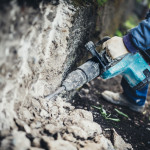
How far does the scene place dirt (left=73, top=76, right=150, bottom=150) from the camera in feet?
6.64

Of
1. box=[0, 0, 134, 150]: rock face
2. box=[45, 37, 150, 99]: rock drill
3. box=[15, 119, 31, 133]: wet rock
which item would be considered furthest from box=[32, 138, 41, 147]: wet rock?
box=[45, 37, 150, 99]: rock drill

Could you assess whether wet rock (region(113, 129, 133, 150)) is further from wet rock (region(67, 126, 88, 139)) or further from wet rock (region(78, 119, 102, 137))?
wet rock (region(67, 126, 88, 139))

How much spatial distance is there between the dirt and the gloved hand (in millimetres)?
823

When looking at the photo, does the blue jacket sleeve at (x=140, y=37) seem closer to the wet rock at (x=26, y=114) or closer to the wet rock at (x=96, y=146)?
the wet rock at (x=96, y=146)

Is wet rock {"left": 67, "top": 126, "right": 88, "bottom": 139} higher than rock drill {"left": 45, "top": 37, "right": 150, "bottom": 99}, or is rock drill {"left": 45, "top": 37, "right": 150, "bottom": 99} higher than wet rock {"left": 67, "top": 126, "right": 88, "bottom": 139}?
rock drill {"left": 45, "top": 37, "right": 150, "bottom": 99}

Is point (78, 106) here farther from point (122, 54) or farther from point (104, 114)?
point (122, 54)

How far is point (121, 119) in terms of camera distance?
2291 millimetres

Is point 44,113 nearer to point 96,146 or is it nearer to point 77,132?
point 77,132

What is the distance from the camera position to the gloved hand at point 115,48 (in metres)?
1.75

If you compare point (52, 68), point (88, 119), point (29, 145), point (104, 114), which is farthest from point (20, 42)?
point (104, 114)

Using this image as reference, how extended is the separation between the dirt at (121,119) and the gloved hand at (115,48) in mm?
823

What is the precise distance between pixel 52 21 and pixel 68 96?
38.7 inches

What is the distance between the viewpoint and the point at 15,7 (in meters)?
1.07

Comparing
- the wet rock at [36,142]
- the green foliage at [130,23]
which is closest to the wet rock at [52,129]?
the wet rock at [36,142]
